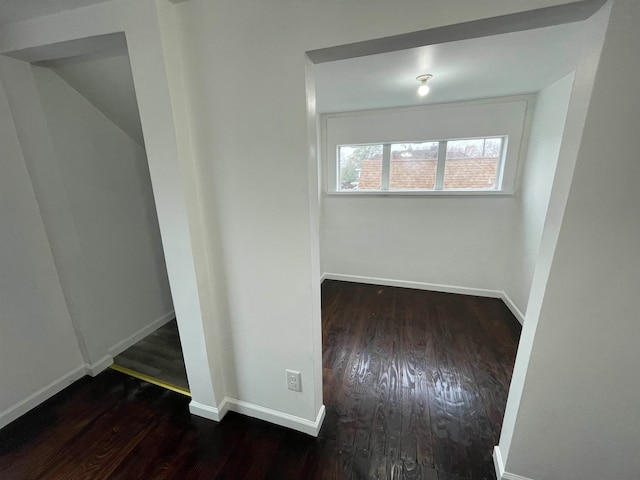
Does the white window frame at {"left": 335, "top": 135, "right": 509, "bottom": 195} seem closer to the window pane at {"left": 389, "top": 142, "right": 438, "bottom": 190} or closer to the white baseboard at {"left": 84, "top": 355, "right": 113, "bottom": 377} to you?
the window pane at {"left": 389, "top": 142, "right": 438, "bottom": 190}

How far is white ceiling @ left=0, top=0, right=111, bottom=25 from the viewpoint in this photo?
1103mm

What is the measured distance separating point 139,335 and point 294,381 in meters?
1.79

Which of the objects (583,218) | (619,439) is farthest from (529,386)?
(583,218)

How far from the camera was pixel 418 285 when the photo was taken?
3.36m

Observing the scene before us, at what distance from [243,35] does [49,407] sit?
8.38 ft

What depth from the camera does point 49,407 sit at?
1.69m

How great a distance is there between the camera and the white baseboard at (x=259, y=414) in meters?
1.50

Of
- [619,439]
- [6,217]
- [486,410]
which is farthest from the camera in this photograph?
[486,410]

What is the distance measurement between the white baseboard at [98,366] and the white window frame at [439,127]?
2.90 metres

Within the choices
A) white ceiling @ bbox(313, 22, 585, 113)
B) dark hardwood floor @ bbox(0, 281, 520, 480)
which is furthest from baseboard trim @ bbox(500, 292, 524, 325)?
white ceiling @ bbox(313, 22, 585, 113)

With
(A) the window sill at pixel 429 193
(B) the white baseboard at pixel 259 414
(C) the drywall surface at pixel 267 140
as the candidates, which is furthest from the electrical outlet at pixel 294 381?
(A) the window sill at pixel 429 193

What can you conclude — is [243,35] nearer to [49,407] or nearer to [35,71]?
[35,71]

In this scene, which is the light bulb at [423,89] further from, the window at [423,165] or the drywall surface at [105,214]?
the drywall surface at [105,214]

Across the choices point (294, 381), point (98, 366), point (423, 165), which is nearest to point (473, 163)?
point (423, 165)
